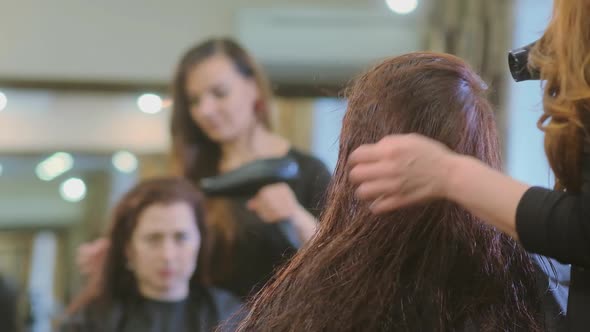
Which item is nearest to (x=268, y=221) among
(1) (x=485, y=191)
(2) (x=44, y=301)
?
(1) (x=485, y=191)

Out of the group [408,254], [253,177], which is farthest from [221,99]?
[408,254]

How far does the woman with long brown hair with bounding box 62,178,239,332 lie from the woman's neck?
0.13 metres

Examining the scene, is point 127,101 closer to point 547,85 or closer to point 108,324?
point 108,324

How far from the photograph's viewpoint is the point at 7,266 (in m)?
2.21

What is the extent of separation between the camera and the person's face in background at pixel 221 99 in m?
1.63

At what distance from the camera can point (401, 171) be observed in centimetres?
63

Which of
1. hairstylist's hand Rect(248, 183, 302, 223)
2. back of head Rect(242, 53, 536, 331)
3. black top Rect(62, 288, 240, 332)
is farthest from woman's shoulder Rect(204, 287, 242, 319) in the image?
back of head Rect(242, 53, 536, 331)

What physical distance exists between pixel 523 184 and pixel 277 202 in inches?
32.1

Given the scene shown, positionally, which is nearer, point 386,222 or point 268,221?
point 386,222

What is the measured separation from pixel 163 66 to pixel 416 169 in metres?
1.80

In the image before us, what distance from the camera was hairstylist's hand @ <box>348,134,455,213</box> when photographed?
0.63 meters

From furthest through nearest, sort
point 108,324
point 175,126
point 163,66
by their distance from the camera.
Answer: point 163,66 < point 175,126 < point 108,324

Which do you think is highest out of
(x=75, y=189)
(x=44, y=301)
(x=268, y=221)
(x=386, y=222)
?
(x=386, y=222)

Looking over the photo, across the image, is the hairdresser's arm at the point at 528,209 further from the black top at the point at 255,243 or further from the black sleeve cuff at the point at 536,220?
the black top at the point at 255,243
